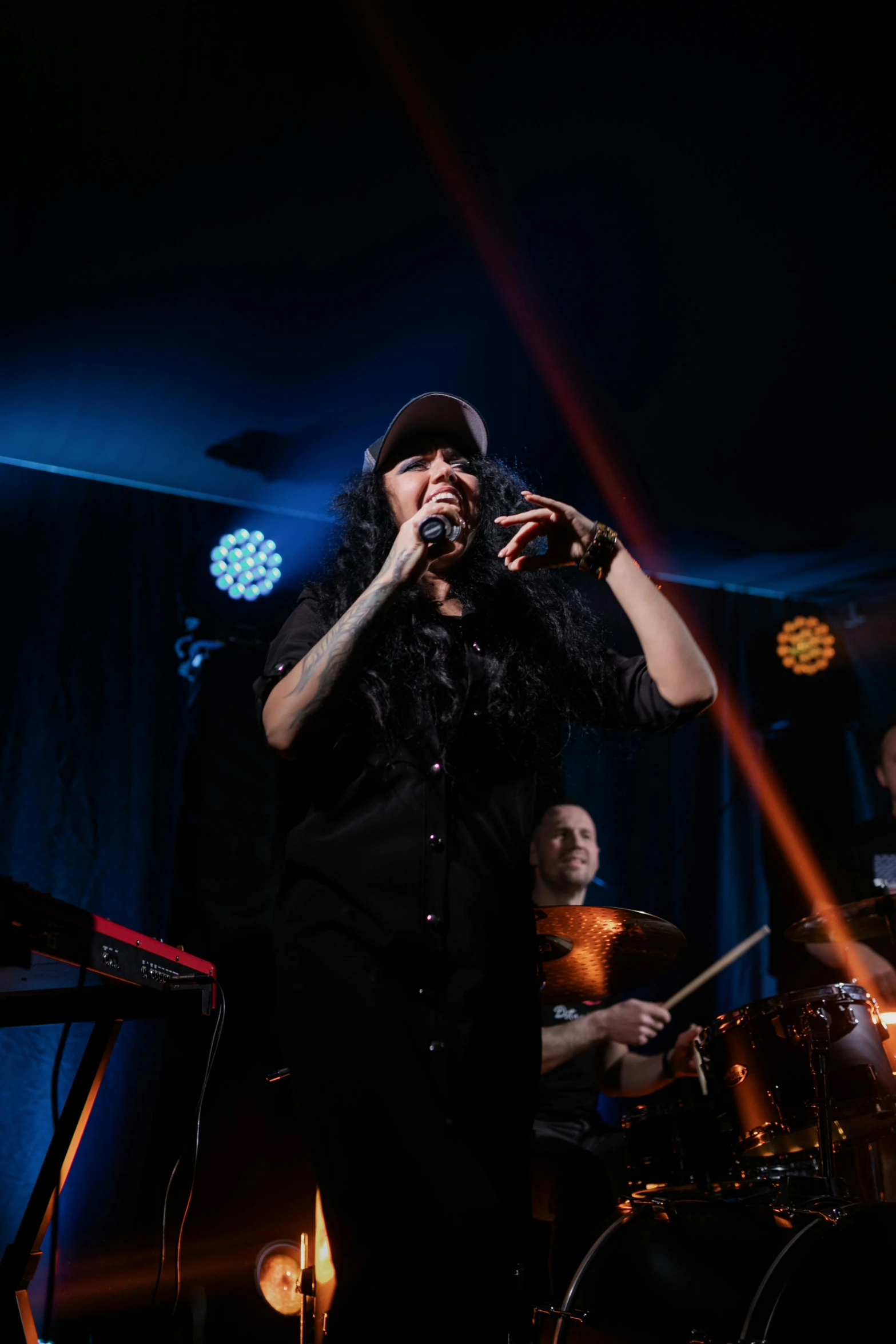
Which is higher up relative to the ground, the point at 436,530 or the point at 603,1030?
the point at 436,530

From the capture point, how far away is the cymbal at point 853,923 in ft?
9.78

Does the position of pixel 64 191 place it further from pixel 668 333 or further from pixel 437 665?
pixel 437 665

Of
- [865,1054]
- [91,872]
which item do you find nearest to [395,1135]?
[865,1054]

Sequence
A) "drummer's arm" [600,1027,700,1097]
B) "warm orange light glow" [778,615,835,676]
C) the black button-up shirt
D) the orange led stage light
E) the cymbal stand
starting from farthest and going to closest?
1. "warm orange light glow" [778,615,835,676]
2. "drummer's arm" [600,1027,700,1097]
3. the orange led stage light
4. the cymbal stand
5. the black button-up shirt

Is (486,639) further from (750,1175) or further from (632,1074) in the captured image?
(632,1074)

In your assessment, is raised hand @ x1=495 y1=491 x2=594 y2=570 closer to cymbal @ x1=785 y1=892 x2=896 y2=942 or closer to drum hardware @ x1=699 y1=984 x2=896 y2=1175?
drum hardware @ x1=699 y1=984 x2=896 y2=1175

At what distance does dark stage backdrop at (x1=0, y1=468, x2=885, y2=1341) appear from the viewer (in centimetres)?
340

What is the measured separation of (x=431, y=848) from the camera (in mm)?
1283

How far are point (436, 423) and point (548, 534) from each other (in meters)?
0.44

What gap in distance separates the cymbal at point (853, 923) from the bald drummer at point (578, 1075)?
51cm

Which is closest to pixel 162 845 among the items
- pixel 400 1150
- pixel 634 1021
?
pixel 634 1021

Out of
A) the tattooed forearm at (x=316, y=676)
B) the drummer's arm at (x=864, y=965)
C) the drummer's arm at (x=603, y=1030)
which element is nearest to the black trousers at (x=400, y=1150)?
the tattooed forearm at (x=316, y=676)

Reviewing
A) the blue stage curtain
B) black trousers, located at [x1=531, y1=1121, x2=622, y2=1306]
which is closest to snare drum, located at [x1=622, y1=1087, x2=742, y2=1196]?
black trousers, located at [x1=531, y1=1121, x2=622, y2=1306]

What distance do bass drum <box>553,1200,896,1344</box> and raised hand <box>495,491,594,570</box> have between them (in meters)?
1.35
